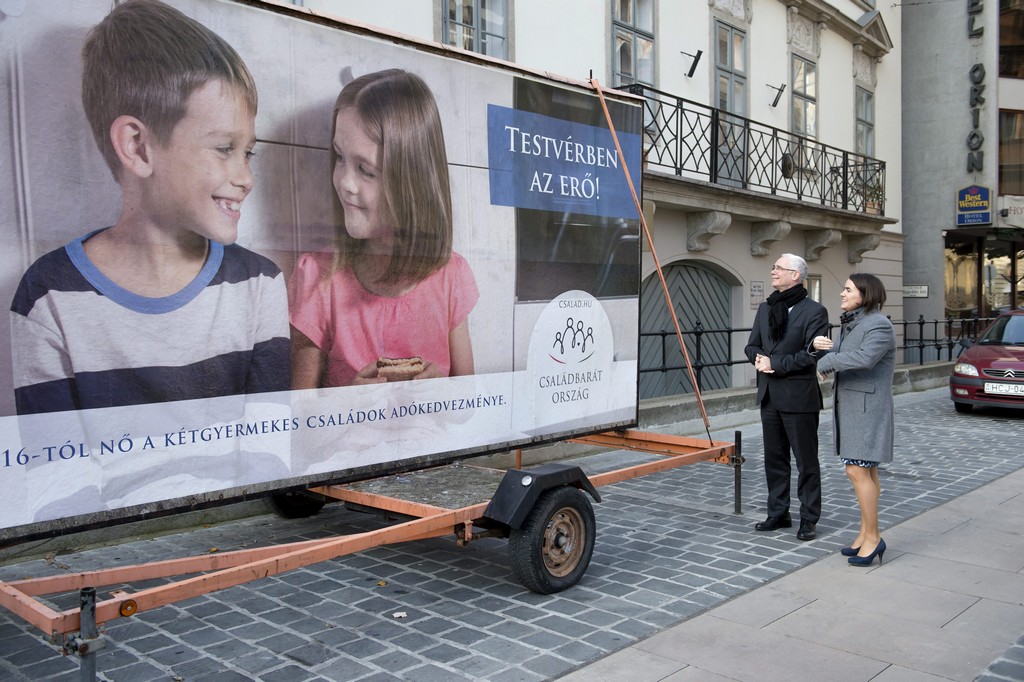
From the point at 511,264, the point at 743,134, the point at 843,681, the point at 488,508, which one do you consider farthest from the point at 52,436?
A: the point at 743,134

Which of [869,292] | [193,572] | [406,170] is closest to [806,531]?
[869,292]

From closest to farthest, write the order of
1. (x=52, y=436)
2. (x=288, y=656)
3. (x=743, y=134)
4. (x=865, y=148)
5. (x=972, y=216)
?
(x=52, y=436) < (x=288, y=656) < (x=743, y=134) < (x=865, y=148) < (x=972, y=216)

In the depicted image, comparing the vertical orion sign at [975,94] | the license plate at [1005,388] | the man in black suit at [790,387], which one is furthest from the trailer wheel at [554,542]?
the vertical orion sign at [975,94]

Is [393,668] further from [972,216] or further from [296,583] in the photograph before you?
[972,216]

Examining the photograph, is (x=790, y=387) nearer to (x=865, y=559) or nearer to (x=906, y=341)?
(x=865, y=559)

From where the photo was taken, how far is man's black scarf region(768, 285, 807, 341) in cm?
620

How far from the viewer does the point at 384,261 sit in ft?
14.3

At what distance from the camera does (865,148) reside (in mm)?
19422

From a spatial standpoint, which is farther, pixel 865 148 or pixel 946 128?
pixel 946 128

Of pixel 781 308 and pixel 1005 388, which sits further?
pixel 1005 388


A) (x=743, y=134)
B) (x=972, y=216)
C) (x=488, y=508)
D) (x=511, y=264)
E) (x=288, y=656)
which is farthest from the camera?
(x=972, y=216)

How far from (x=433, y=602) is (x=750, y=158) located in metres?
11.6

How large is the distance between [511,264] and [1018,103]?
2452 cm

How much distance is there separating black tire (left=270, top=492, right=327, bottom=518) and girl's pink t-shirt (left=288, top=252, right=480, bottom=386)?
2.33 metres
